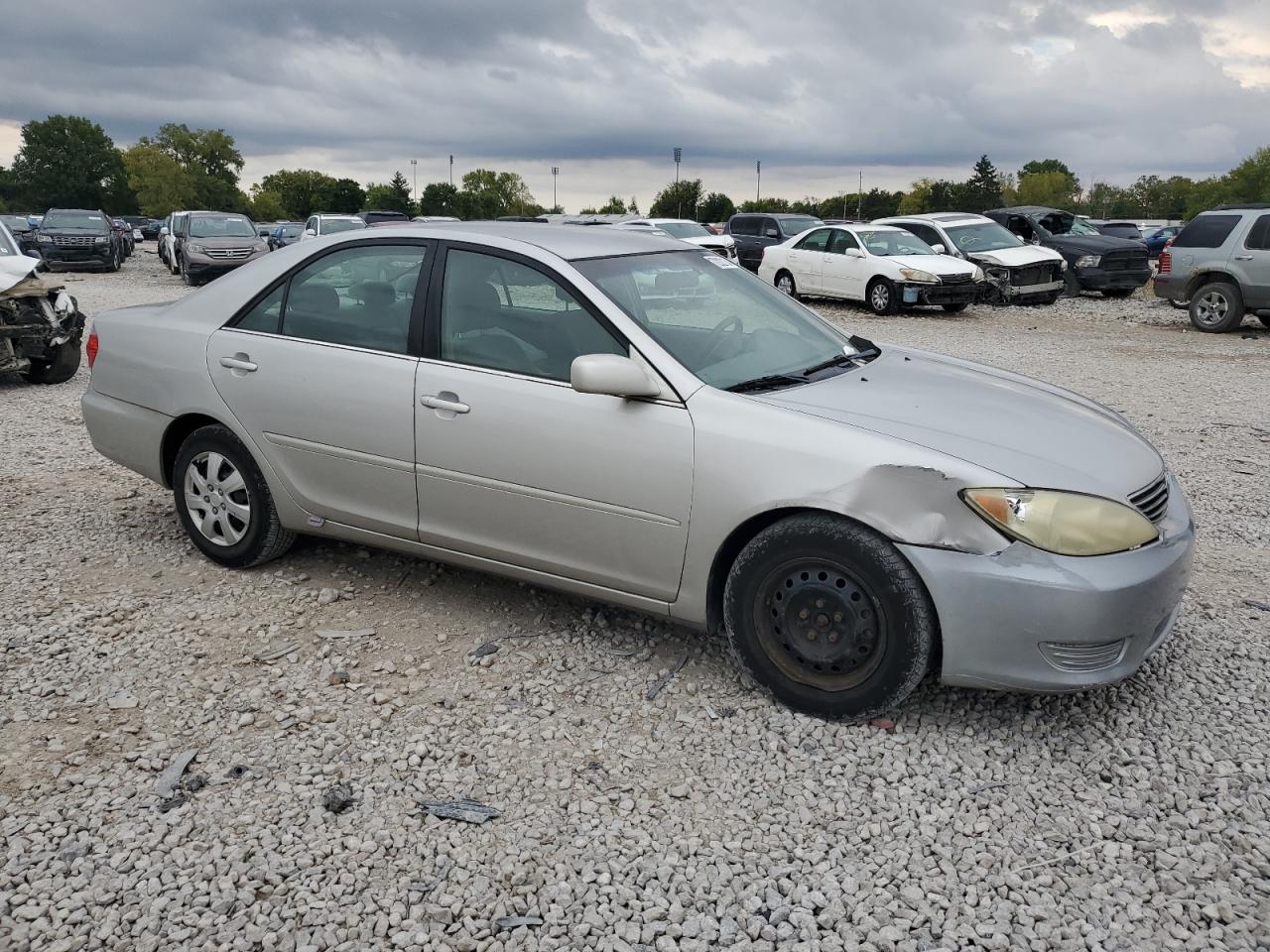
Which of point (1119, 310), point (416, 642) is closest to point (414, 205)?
point (1119, 310)

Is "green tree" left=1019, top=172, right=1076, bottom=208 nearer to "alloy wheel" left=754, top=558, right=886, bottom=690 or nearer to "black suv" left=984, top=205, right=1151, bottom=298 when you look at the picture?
"black suv" left=984, top=205, right=1151, bottom=298

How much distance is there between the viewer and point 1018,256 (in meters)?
18.6

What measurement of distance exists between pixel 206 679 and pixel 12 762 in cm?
69

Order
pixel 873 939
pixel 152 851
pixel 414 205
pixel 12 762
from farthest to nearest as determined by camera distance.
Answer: pixel 414 205 < pixel 12 762 < pixel 152 851 < pixel 873 939

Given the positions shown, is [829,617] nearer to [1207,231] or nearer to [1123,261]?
[1207,231]

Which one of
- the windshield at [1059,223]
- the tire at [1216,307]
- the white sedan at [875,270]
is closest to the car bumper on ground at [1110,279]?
the windshield at [1059,223]

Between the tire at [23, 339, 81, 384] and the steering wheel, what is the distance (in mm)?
8436

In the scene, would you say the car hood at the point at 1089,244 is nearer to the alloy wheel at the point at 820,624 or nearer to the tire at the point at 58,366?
the tire at the point at 58,366

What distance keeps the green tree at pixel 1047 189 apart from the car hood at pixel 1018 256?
314 ft

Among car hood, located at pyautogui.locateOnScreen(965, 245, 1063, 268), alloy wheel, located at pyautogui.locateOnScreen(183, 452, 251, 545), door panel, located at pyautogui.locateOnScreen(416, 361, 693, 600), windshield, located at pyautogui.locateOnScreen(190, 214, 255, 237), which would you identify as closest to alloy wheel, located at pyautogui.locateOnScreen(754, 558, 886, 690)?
door panel, located at pyautogui.locateOnScreen(416, 361, 693, 600)

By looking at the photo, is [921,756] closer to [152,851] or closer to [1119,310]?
[152,851]

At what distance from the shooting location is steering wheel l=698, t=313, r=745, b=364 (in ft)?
12.6

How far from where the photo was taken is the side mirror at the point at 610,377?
3.53 meters

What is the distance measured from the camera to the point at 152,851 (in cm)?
286
